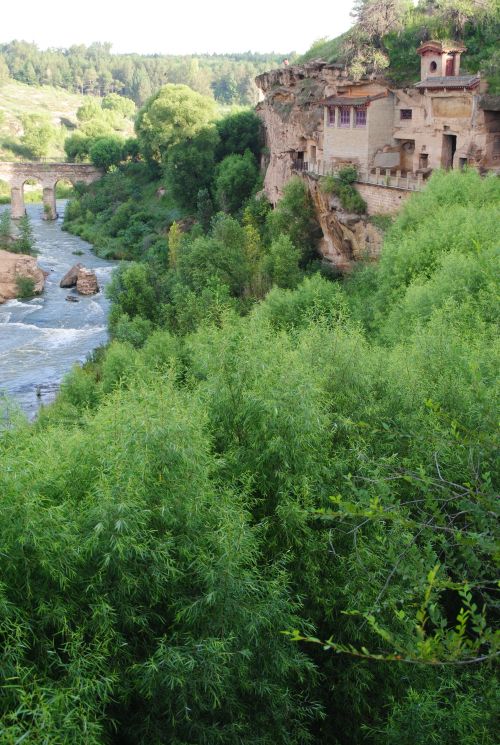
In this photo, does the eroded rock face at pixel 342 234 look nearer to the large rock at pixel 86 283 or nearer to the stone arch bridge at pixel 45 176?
the large rock at pixel 86 283

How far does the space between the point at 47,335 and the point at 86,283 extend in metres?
7.31

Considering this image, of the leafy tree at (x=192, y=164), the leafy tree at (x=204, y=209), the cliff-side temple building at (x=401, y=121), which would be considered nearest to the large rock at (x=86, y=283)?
the leafy tree at (x=204, y=209)

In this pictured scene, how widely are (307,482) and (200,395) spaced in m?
2.46

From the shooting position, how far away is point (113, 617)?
712cm

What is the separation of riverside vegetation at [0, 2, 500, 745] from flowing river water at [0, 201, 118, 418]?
12.7 meters

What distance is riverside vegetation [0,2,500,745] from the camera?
651 cm

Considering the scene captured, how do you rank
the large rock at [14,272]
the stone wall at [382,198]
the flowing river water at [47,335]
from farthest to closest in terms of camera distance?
the large rock at [14,272], the stone wall at [382,198], the flowing river water at [47,335]

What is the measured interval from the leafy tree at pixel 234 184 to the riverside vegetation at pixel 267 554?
29.4 metres

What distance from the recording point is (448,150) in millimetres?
27438

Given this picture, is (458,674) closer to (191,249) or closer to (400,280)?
(400,280)

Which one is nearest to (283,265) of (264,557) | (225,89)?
(264,557)

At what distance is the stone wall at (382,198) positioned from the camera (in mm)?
27094

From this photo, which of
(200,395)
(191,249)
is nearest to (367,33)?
(191,249)

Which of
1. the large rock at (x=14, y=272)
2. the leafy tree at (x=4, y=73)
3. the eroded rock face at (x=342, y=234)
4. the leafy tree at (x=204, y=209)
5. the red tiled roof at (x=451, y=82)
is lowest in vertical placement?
the large rock at (x=14, y=272)
